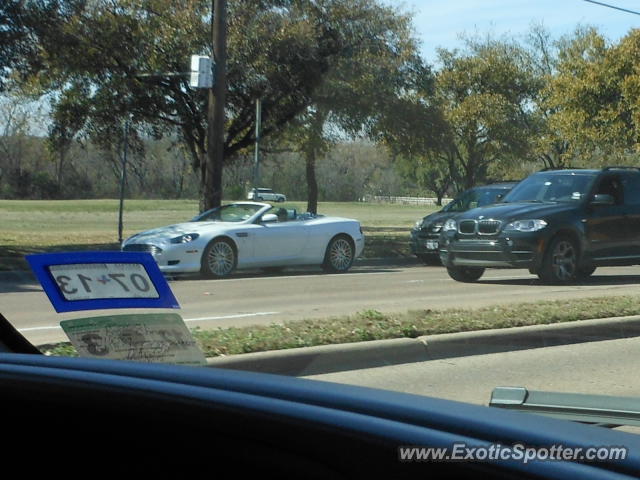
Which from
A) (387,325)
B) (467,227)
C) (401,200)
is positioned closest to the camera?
(387,325)

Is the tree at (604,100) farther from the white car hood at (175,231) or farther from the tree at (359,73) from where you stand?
the white car hood at (175,231)

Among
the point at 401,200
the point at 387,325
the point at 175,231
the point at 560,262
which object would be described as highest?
the point at 401,200

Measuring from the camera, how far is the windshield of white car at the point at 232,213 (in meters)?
17.8

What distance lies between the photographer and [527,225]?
1502 cm

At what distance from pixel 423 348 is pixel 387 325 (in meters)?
0.64

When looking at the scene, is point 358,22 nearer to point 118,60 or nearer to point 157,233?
point 118,60

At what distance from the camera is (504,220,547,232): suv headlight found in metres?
15.0

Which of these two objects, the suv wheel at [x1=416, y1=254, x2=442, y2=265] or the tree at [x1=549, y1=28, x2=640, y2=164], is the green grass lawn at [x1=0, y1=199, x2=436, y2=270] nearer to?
the suv wheel at [x1=416, y1=254, x2=442, y2=265]

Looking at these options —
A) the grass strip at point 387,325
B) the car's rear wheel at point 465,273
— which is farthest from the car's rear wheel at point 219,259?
the grass strip at point 387,325

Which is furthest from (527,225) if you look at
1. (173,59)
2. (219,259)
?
(173,59)

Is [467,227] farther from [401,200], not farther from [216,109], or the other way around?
[401,200]

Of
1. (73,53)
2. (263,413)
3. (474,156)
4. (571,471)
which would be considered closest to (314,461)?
(263,413)

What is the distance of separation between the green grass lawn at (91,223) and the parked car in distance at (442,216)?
2.79 metres

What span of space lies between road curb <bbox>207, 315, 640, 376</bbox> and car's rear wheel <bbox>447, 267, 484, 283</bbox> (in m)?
6.31
